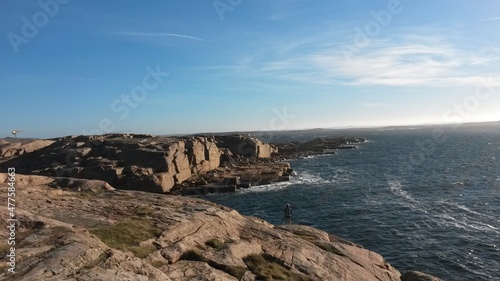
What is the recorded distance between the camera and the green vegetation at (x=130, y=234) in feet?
39.9

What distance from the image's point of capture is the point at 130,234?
522 inches

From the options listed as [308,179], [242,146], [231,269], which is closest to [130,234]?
[231,269]

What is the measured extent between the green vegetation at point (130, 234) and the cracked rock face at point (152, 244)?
34 mm

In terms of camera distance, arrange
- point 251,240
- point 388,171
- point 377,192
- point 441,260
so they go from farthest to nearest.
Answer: point 388,171
point 377,192
point 441,260
point 251,240

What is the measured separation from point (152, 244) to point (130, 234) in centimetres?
108

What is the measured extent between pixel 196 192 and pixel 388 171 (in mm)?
46422

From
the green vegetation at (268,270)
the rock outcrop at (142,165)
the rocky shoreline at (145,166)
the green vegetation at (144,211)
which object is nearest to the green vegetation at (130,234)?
the green vegetation at (144,211)

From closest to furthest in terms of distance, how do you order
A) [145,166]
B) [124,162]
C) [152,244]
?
[152,244], [145,166], [124,162]

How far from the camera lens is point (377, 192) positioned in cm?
5781

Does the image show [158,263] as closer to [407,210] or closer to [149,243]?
[149,243]

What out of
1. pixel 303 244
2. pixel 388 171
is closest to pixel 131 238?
pixel 303 244

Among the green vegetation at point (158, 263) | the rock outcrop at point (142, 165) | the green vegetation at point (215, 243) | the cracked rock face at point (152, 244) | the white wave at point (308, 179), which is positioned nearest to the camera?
the cracked rock face at point (152, 244)

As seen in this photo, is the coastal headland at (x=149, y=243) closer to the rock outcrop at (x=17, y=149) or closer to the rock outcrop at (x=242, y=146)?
the rock outcrop at (x=17, y=149)

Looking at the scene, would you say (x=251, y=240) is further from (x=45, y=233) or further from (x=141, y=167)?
(x=141, y=167)
